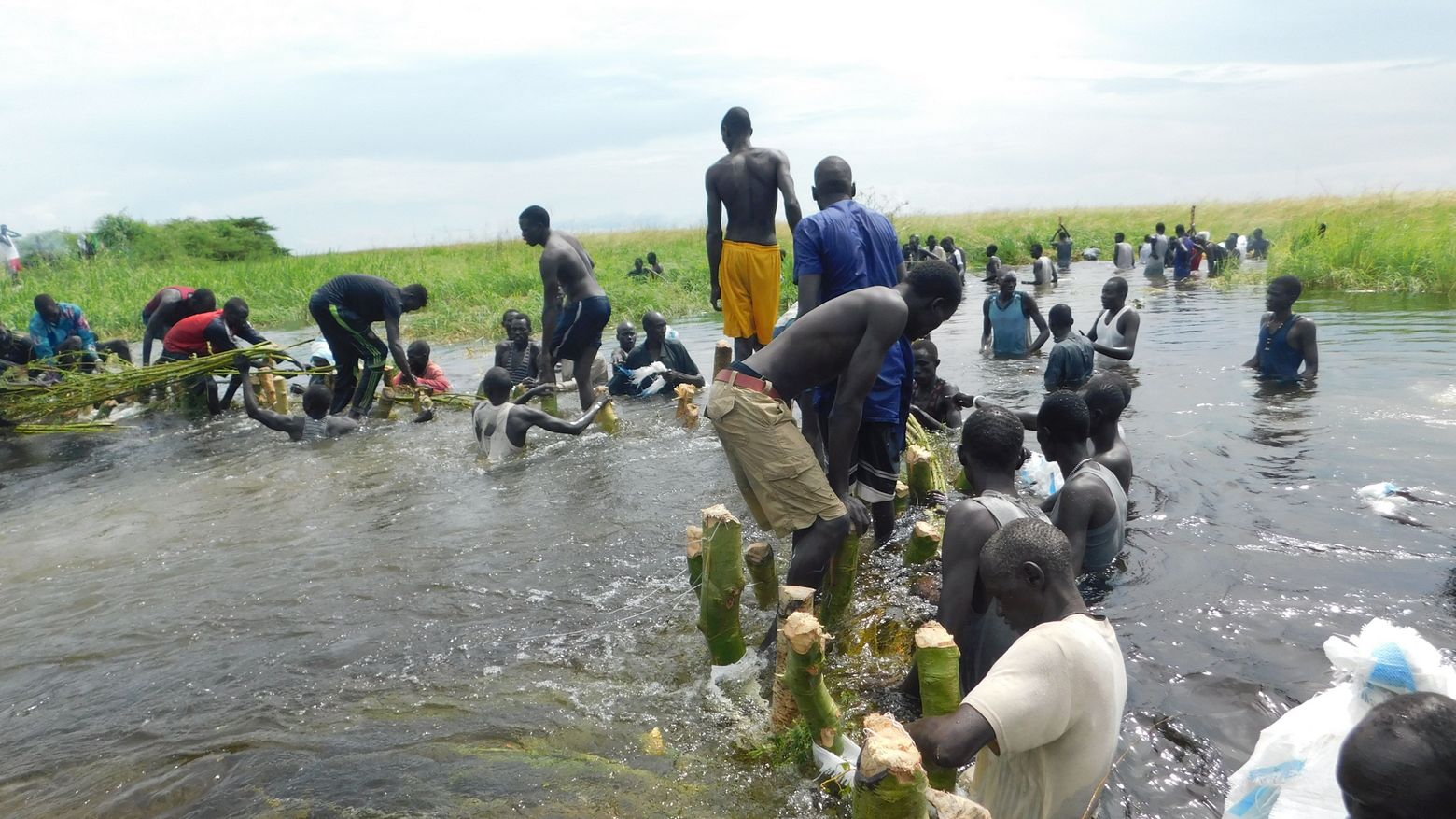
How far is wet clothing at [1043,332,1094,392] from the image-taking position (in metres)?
7.32

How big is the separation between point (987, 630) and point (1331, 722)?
1.14 metres

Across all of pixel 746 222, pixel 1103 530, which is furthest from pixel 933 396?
pixel 1103 530

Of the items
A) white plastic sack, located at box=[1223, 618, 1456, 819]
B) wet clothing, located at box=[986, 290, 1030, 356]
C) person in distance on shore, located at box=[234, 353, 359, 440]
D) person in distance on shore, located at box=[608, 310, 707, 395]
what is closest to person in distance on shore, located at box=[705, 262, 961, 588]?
white plastic sack, located at box=[1223, 618, 1456, 819]

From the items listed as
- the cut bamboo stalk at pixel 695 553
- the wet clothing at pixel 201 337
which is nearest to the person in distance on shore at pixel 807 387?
the cut bamboo stalk at pixel 695 553

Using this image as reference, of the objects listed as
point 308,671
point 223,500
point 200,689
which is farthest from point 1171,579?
point 223,500

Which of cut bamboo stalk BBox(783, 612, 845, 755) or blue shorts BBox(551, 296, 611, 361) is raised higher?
blue shorts BBox(551, 296, 611, 361)

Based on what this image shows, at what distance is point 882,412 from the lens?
4.38 m

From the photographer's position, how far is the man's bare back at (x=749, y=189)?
6.36m

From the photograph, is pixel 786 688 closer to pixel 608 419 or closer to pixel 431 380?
pixel 608 419

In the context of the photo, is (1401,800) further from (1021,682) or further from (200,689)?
(200,689)

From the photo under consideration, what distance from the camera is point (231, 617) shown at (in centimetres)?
491

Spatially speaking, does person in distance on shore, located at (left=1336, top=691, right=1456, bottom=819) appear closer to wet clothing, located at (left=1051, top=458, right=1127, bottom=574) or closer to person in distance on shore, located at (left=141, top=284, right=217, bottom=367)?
wet clothing, located at (left=1051, top=458, right=1127, bottom=574)

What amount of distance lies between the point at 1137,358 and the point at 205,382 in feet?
35.5

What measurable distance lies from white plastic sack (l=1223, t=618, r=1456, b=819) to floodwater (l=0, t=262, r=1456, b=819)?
0.90m
